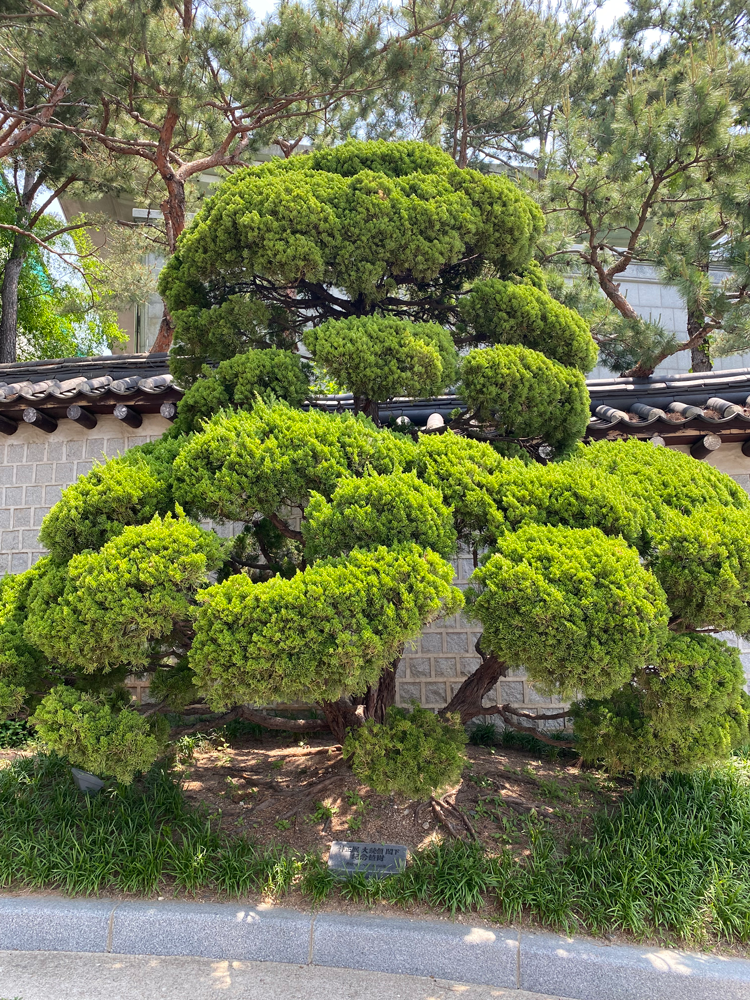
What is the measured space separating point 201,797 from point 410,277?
376 cm

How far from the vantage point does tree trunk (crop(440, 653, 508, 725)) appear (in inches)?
172

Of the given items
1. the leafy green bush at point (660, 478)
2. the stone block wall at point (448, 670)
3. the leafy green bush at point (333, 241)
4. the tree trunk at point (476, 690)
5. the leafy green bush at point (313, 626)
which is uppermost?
the leafy green bush at point (333, 241)

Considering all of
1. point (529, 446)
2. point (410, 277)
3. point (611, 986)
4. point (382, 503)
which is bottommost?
point (611, 986)

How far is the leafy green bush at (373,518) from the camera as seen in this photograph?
11.4ft

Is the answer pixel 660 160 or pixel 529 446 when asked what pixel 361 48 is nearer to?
pixel 660 160

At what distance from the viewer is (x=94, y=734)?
3.59 meters

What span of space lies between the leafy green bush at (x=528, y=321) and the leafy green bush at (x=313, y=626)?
2019 mm

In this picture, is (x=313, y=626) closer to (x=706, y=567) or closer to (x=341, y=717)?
(x=341, y=717)

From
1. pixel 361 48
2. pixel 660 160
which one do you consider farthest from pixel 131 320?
pixel 660 160

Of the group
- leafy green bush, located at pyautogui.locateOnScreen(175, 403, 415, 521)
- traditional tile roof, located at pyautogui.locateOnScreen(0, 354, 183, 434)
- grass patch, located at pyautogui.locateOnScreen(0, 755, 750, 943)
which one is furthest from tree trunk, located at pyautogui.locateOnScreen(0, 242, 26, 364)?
leafy green bush, located at pyautogui.locateOnScreen(175, 403, 415, 521)

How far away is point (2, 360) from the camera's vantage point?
13.4 metres

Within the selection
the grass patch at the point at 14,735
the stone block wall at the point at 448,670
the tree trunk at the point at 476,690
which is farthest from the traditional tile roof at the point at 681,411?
the grass patch at the point at 14,735

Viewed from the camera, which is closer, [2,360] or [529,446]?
[529,446]

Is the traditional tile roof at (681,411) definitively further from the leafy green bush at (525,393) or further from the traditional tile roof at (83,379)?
the traditional tile roof at (83,379)
